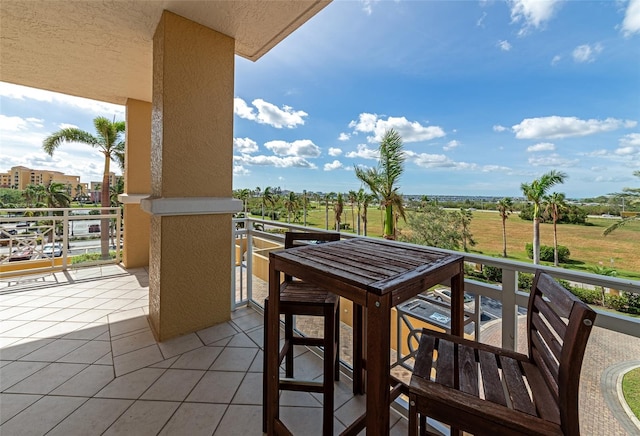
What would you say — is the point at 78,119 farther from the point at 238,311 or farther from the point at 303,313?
the point at 303,313

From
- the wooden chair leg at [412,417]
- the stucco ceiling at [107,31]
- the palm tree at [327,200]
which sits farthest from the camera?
the palm tree at [327,200]

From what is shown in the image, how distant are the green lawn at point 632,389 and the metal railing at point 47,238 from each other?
430 inches

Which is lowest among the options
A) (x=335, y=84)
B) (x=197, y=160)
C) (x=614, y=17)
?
(x=197, y=160)

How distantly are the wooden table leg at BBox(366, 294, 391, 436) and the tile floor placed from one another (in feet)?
2.62

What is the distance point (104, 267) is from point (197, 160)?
3.72 m

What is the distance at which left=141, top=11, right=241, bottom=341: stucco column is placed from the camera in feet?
7.75

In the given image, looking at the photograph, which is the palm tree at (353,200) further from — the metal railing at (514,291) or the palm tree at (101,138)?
the metal railing at (514,291)

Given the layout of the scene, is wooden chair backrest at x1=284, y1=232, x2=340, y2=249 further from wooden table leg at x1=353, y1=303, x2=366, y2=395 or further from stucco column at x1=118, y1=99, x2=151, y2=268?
stucco column at x1=118, y1=99, x2=151, y2=268

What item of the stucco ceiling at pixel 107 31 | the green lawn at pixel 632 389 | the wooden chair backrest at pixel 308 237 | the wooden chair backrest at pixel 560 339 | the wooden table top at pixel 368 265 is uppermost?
the stucco ceiling at pixel 107 31

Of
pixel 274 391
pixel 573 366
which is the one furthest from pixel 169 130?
pixel 573 366

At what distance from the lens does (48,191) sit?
47.3 feet

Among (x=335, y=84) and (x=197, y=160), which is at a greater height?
(x=335, y=84)

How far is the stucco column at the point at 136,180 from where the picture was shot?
15.0 ft

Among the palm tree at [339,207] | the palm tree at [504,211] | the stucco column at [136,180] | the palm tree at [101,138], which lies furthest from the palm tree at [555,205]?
the palm tree at [101,138]
